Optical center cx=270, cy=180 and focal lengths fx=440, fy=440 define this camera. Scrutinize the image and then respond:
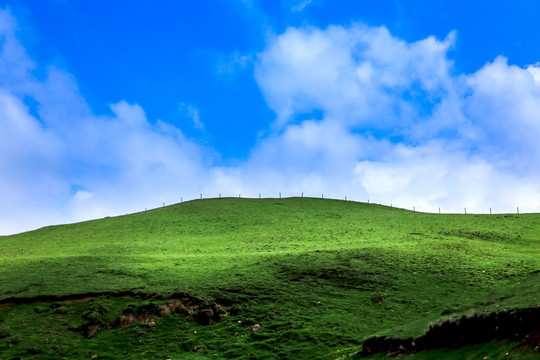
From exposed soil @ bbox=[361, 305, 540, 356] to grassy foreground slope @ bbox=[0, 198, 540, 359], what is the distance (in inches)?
27.6

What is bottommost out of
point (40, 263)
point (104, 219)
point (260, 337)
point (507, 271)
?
point (260, 337)

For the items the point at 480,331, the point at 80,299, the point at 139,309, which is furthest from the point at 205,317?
the point at 480,331

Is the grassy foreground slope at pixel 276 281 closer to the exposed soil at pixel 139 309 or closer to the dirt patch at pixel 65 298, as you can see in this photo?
the dirt patch at pixel 65 298

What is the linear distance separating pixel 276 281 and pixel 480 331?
23.4 meters

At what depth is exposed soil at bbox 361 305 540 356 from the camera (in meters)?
13.6

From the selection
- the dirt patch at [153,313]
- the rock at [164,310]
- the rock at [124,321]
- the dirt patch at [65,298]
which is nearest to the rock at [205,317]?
the dirt patch at [153,313]

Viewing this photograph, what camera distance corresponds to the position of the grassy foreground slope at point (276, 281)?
27.5 metres

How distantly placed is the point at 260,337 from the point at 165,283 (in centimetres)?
1102

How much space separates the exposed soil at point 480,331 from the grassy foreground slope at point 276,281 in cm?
70

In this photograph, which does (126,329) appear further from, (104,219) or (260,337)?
(104,219)

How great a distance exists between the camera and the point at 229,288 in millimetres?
34688

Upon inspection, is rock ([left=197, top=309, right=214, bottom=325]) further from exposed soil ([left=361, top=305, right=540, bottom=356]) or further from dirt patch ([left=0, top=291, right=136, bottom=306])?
exposed soil ([left=361, top=305, right=540, bottom=356])

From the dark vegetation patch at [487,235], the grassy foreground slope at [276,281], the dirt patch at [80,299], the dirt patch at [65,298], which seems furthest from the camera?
the dark vegetation patch at [487,235]

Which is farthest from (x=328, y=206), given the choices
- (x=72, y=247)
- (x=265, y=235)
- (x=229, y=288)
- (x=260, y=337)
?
(x=260, y=337)
